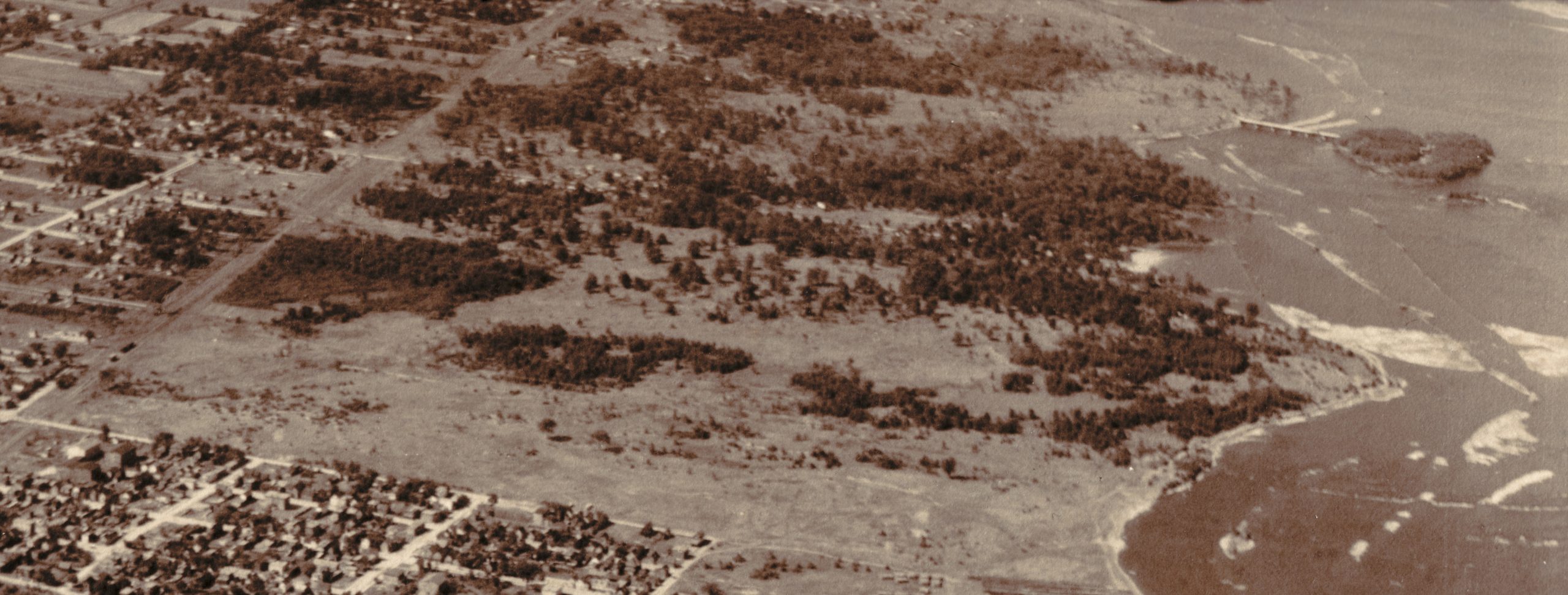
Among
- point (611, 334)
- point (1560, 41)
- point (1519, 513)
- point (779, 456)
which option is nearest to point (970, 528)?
point (779, 456)

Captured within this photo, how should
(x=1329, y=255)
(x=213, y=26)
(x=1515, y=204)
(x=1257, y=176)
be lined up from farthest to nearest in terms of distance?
(x=213, y=26) < (x=1257, y=176) < (x=1515, y=204) < (x=1329, y=255)

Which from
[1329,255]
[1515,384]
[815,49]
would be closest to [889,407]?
[1329,255]

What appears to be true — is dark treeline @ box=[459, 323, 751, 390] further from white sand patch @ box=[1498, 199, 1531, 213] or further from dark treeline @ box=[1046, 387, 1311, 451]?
white sand patch @ box=[1498, 199, 1531, 213]

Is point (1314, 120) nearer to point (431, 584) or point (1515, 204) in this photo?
point (1515, 204)

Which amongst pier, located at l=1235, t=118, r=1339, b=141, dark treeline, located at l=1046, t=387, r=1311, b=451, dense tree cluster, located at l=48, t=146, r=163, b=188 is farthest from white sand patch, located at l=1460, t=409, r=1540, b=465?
dense tree cluster, located at l=48, t=146, r=163, b=188

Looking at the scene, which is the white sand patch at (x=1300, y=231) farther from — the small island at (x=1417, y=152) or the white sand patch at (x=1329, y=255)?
the small island at (x=1417, y=152)

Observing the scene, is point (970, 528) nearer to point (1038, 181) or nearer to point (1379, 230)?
point (1038, 181)
